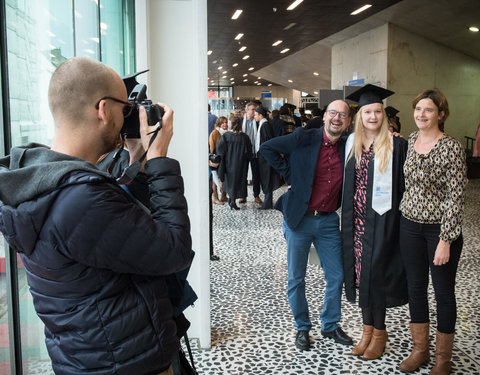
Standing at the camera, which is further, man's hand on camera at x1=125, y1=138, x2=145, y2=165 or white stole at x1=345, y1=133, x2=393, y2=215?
white stole at x1=345, y1=133, x2=393, y2=215

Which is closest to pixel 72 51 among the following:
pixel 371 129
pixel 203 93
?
pixel 203 93

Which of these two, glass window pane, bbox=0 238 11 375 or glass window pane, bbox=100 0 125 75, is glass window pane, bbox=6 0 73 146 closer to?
glass window pane, bbox=0 238 11 375

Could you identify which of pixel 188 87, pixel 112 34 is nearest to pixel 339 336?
pixel 188 87

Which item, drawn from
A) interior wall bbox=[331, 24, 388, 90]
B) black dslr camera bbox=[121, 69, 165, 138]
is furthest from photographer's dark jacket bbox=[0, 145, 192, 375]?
interior wall bbox=[331, 24, 388, 90]

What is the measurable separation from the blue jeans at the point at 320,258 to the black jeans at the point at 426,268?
1.52 feet

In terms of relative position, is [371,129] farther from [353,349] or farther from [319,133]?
[353,349]

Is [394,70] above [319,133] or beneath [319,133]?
above

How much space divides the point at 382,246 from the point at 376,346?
688 mm

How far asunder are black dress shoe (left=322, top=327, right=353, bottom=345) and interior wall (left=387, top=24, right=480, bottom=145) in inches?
425

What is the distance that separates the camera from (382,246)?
262cm

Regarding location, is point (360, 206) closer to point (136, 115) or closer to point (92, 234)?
point (136, 115)

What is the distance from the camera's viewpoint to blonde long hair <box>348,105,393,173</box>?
2.60 m

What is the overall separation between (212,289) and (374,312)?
170cm

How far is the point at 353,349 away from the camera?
2.88 metres
